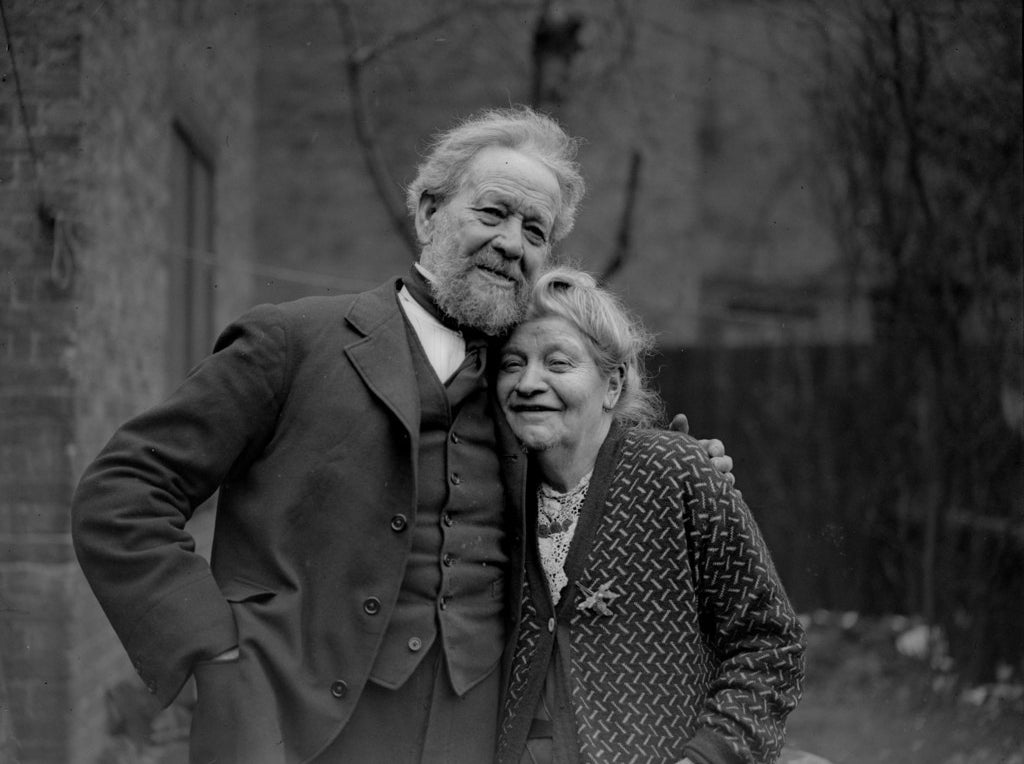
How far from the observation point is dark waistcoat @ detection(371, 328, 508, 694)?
93.0 inches

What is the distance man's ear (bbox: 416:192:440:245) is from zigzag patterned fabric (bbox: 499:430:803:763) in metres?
0.77

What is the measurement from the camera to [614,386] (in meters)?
2.61

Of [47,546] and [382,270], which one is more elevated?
[382,270]

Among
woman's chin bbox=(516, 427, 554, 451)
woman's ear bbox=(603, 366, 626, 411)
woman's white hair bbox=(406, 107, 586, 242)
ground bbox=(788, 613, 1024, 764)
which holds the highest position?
woman's white hair bbox=(406, 107, 586, 242)

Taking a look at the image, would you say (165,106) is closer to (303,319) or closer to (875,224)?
(303,319)

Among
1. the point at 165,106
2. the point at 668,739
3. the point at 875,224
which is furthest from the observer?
the point at 875,224

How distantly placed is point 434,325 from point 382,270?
6378 mm

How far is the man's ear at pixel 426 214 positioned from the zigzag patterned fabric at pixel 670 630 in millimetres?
772

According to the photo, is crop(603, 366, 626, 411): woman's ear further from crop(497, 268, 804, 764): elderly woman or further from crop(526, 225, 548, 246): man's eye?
crop(526, 225, 548, 246): man's eye

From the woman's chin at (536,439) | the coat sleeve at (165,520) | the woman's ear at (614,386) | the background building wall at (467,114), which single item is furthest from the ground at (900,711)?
the coat sleeve at (165,520)

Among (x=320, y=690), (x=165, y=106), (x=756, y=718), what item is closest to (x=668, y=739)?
(x=756, y=718)

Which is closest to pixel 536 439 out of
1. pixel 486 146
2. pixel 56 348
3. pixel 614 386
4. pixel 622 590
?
pixel 614 386

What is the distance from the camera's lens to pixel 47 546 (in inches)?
151

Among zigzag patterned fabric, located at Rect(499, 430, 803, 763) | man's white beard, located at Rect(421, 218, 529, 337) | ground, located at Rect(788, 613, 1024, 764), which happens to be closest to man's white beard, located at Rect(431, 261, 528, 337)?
man's white beard, located at Rect(421, 218, 529, 337)
